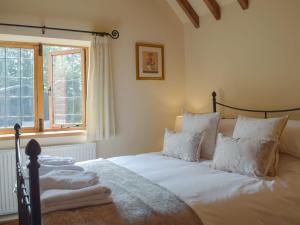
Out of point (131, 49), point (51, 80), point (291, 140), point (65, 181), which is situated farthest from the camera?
point (131, 49)

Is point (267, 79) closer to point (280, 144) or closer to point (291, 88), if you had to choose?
point (291, 88)

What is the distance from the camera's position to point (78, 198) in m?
1.53

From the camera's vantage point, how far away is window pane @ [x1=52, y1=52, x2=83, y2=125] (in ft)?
11.7

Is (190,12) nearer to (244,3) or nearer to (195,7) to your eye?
(195,7)

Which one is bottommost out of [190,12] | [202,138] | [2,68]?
[202,138]

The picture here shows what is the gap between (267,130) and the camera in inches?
90.2

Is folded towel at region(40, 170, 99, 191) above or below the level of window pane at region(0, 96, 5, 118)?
below

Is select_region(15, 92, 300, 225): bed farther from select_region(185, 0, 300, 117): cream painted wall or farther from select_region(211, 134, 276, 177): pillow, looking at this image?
select_region(185, 0, 300, 117): cream painted wall

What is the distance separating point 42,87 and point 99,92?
0.68m

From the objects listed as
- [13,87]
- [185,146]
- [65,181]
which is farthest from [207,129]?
[13,87]

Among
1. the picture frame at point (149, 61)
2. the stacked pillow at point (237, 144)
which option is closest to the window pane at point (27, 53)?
the picture frame at point (149, 61)

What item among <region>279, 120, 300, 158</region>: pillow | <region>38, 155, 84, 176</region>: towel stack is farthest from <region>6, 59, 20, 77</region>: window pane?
<region>279, 120, 300, 158</region>: pillow

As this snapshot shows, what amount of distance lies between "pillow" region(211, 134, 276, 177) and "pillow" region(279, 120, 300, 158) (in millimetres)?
280

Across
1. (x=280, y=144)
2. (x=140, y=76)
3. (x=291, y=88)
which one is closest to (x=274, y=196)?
(x=280, y=144)
